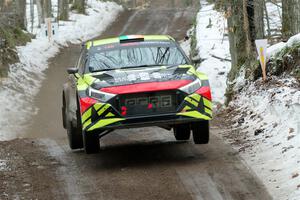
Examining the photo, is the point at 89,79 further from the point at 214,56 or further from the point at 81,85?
the point at 214,56

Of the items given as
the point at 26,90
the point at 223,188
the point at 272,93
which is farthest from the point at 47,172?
the point at 26,90

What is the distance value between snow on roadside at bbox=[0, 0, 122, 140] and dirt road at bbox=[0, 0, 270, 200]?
28.6 ft

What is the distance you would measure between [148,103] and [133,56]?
5.25 ft

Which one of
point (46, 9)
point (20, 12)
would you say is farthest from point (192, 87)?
point (46, 9)

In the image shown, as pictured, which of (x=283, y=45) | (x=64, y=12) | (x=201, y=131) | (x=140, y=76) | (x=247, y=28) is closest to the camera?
(x=140, y=76)

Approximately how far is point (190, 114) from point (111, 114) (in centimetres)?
108

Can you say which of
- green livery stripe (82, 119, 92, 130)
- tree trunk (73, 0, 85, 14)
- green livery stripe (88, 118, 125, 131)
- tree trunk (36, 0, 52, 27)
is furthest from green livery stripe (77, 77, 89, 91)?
tree trunk (73, 0, 85, 14)

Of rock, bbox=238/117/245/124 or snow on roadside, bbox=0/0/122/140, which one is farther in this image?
snow on roadside, bbox=0/0/122/140

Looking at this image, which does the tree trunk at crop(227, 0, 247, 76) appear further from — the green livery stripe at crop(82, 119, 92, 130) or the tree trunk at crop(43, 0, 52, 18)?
the tree trunk at crop(43, 0, 52, 18)

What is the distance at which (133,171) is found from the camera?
830cm

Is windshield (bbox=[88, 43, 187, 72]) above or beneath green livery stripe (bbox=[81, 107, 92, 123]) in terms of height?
above

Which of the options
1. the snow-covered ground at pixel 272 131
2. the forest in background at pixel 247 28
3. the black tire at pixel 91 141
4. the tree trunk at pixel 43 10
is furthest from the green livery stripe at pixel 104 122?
the tree trunk at pixel 43 10

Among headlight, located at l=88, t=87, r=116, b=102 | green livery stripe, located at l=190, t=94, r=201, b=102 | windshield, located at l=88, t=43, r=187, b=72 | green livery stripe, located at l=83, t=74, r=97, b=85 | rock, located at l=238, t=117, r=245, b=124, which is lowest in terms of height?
rock, located at l=238, t=117, r=245, b=124

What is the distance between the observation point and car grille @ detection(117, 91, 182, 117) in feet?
26.6
